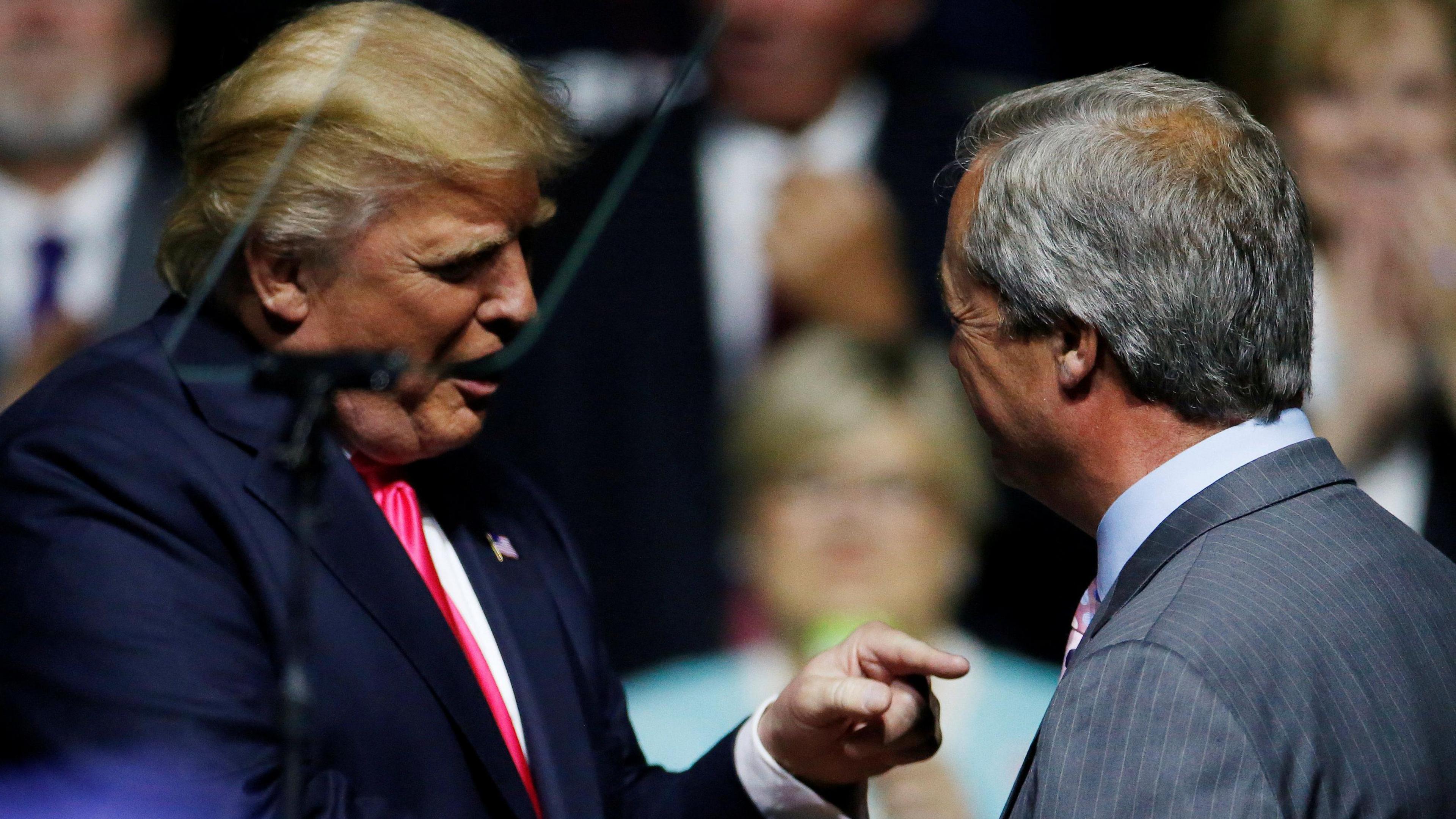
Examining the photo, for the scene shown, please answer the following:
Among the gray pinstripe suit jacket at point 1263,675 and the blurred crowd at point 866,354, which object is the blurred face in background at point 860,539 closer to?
the blurred crowd at point 866,354

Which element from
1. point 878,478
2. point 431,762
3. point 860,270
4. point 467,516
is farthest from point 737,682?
point 431,762

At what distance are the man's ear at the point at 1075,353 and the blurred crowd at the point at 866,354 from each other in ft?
5.55

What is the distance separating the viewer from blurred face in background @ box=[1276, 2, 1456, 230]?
340cm

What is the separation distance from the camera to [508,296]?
178 cm

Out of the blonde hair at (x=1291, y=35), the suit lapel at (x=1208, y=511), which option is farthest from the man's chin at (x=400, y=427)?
the blonde hair at (x=1291, y=35)

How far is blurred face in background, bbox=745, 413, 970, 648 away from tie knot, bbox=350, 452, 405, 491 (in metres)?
1.58

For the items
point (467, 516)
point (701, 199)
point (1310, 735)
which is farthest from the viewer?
point (701, 199)

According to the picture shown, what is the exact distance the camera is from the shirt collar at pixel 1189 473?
147cm

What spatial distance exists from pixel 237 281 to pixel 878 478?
6.72ft

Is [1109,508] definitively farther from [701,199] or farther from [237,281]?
[701,199]

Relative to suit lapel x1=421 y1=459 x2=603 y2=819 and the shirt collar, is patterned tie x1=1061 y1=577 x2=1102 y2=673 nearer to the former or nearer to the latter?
the shirt collar

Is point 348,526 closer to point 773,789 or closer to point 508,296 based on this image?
point 508,296

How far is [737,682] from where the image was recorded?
3447 millimetres

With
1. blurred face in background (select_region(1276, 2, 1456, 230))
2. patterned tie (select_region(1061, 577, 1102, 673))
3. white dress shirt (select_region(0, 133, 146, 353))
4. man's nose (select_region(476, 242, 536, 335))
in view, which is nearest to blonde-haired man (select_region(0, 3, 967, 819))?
man's nose (select_region(476, 242, 536, 335))
